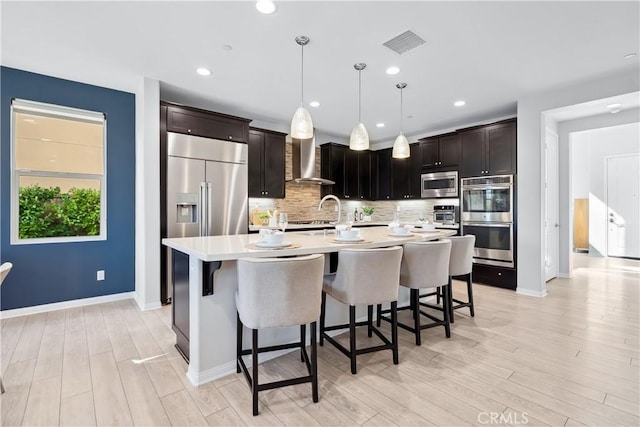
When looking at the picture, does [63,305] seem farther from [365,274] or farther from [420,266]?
[420,266]

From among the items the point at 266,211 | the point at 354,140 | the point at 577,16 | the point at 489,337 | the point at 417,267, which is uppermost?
the point at 577,16

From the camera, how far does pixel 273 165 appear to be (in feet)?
16.8

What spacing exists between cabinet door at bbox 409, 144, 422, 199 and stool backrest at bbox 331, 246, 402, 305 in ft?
12.8

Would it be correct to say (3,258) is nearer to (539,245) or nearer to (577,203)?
(539,245)

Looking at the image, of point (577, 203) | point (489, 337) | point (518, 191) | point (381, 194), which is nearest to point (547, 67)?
point (518, 191)

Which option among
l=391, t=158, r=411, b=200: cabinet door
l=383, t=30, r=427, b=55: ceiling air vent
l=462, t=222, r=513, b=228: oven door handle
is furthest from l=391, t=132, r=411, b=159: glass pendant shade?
l=391, t=158, r=411, b=200: cabinet door

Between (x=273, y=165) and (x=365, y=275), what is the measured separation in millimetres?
3446

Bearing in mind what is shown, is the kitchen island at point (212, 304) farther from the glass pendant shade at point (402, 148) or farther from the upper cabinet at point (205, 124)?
the upper cabinet at point (205, 124)

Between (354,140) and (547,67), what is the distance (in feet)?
7.28

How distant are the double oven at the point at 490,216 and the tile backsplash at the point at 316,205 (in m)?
0.61

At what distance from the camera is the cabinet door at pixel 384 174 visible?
250 inches

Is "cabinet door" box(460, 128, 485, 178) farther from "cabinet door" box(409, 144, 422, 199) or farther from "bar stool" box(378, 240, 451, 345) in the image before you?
"bar stool" box(378, 240, 451, 345)

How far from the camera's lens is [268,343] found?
7.69ft

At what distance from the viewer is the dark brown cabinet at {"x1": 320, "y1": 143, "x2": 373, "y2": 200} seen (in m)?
5.98
